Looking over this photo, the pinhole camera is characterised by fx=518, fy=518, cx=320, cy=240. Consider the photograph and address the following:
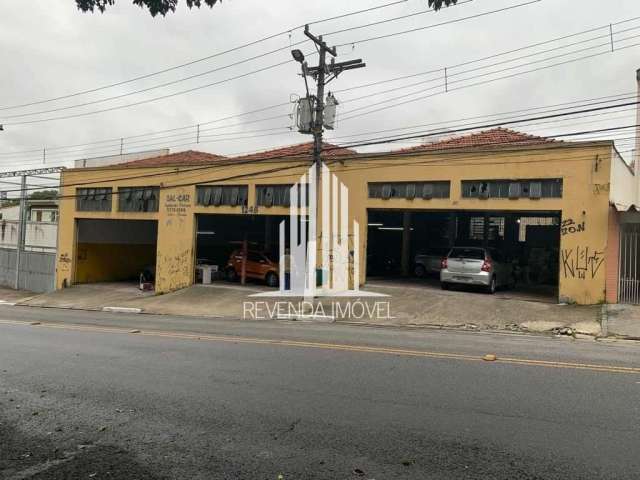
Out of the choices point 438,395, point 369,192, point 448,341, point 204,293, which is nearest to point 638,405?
point 438,395

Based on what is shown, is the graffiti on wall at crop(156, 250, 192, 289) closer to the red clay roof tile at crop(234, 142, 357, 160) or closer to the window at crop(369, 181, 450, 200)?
the red clay roof tile at crop(234, 142, 357, 160)

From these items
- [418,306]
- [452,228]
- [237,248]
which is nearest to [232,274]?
[237,248]

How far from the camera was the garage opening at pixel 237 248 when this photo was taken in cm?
2284

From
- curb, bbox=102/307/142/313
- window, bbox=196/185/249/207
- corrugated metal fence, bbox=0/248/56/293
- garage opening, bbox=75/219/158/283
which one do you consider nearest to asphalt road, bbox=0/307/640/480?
curb, bbox=102/307/142/313

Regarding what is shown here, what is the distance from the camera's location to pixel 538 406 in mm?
5586

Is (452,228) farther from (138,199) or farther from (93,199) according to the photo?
(93,199)

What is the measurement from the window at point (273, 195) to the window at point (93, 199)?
862 cm

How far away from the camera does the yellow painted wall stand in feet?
47.8

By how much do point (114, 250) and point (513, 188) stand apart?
21769 mm

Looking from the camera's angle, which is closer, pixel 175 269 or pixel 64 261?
pixel 175 269

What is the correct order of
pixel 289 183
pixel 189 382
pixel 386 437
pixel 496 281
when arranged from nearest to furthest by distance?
1. pixel 386 437
2. pixel 189 382
3. pixel 496 281
4. pixel 289 183

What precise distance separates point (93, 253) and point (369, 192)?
1671cm

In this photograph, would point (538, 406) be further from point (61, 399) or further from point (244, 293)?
point (244, 293)

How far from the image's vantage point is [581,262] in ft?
48.1
